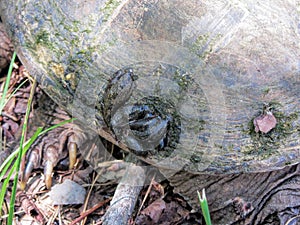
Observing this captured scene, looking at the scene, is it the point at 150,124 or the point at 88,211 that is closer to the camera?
the point at 150,124

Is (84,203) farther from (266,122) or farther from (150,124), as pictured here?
(266,122)

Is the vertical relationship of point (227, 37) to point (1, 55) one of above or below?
above

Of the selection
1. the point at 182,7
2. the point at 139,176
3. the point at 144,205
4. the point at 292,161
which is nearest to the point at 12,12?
the point at 182,7

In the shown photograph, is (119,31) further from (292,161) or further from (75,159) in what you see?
(75,159)

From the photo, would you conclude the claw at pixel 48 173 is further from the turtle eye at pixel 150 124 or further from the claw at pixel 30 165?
the turtle eye at pixel 150 124

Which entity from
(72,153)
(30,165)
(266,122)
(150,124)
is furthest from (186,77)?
(30,165)

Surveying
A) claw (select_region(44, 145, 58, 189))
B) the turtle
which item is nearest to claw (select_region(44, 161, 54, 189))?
claw (select_region(44, 145, 58, 189))

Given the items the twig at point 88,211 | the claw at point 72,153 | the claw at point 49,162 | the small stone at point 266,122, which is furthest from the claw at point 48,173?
the small stone at point 266,122
